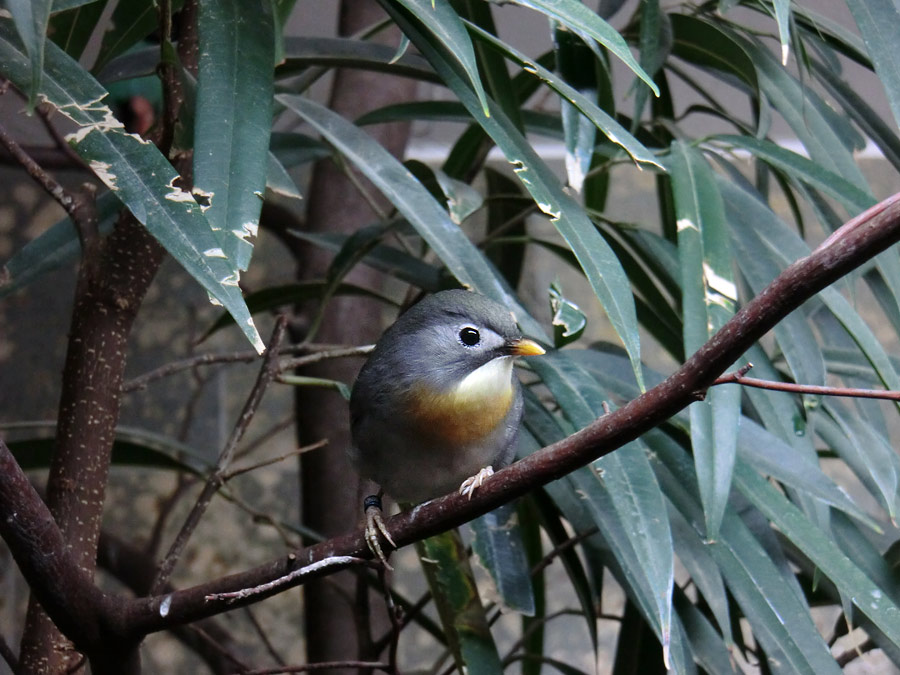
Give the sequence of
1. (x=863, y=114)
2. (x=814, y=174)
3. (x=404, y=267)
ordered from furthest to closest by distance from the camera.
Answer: (x=404, y=267)
(x=863, y=114)
(x=814, y=174)

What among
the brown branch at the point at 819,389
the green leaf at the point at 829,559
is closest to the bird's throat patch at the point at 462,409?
the green leaf at the point at 829,559

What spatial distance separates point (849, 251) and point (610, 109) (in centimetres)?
80

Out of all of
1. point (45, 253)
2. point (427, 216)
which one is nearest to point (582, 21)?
point (427, 216)

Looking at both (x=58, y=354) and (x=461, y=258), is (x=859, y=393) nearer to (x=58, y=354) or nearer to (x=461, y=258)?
(x=461, y=258)

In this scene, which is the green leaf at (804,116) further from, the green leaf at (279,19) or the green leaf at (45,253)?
the green leaf at (45,253)

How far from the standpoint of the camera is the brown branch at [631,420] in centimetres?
68

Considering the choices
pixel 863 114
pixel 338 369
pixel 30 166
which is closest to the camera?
pixel 30 166

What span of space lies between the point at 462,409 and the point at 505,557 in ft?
0.96

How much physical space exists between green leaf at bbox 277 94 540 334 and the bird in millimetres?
36

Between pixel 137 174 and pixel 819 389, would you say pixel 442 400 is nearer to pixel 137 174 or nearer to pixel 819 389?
pixel 137 174

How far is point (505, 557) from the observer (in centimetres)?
142

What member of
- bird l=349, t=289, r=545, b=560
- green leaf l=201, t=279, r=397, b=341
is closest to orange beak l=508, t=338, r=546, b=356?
bird l=349, t=289, r=545, b=560


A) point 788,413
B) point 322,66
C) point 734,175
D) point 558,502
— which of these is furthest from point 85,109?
point 734,175

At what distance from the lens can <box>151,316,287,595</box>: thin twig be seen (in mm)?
1276
